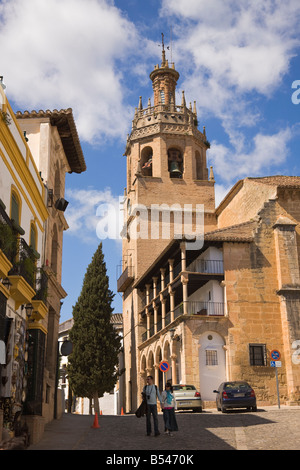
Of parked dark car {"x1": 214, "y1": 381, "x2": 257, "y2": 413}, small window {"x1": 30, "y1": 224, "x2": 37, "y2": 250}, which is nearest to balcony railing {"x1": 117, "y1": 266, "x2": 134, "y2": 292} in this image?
parked dark car {"x1": 214, "y1": 381, "x2": 257, "y2": 413}

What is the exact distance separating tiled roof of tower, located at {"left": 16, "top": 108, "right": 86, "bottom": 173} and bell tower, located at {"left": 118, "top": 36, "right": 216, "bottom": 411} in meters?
19.0

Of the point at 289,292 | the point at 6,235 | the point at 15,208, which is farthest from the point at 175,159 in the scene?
the point at 6,235

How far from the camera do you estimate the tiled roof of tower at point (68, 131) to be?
75.0 feet

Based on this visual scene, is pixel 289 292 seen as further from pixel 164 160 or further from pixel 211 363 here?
pixel 164 160

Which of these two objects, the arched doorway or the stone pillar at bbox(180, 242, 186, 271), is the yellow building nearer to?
the arched doorway

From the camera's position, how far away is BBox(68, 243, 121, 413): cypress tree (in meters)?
39.8

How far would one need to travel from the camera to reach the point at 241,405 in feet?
76.8

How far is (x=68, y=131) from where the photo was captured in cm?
2441

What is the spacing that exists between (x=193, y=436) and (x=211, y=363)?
17106 millimetres

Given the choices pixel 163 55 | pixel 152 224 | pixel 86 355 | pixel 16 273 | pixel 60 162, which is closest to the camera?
pixel 16 273

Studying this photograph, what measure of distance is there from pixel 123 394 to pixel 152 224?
14228 mm
